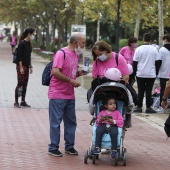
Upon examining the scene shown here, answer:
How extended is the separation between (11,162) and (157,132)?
13.6ft

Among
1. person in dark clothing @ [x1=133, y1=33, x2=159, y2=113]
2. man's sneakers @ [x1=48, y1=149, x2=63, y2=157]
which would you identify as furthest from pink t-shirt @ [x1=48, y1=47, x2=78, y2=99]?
person in dark clothing @ [x1=133, y1=33, x2=159, y2=113]

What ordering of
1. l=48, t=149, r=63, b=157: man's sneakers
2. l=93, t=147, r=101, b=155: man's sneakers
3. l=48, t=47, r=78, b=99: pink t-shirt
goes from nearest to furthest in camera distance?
l=93, t=147, r=101, b=155: man's sneakers, l=48, t=47, r=78, b=99: pink t-shirt, l=48, t=149, r=63, b=157: man's sneakers

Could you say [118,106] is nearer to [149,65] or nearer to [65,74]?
[65,74]

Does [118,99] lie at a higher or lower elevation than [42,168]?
higher

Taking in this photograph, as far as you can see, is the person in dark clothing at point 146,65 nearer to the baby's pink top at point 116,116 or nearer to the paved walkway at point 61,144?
the paved walkway at point 61,144

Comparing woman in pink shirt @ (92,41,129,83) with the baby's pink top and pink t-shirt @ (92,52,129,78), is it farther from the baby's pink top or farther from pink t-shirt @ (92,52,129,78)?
the baby's pink top

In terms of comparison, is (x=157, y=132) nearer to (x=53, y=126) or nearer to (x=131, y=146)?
(x=131, y=146)

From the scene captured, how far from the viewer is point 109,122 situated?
8719 millimetres

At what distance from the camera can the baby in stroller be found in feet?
28.3

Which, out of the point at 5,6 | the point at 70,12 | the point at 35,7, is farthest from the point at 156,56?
the point at 5,6

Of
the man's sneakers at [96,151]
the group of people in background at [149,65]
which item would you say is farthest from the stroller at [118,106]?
the group of people in background at [149,65]

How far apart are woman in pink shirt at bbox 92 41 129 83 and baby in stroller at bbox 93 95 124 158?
0.52m

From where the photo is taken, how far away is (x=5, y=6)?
2239 inches

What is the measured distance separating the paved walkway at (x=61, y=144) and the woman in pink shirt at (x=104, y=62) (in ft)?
4.01
